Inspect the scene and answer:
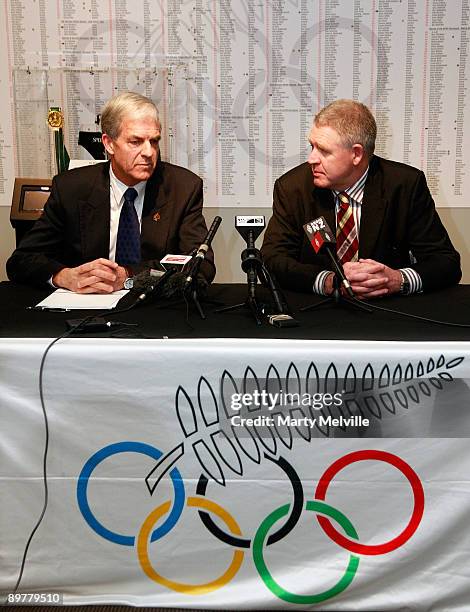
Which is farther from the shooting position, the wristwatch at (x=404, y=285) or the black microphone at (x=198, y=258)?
the wristwatch at (x=404, y=285)

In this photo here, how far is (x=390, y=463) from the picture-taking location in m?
1.72

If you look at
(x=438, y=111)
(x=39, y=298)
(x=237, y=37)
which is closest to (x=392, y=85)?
(x=438, y=111)

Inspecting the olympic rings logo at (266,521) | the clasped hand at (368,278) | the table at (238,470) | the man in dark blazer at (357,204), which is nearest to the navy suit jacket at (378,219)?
the man in dark blazer at (357,204)

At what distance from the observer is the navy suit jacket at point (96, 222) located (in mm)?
2621

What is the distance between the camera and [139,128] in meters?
2.56

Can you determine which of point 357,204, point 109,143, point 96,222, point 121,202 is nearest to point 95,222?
point 96,222

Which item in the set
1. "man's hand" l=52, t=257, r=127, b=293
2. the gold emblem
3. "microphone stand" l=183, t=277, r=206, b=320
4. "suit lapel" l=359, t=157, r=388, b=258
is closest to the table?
"microphone stand" l=183, t=277, r=206, b=320

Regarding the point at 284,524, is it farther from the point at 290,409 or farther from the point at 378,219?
the point at 378,219

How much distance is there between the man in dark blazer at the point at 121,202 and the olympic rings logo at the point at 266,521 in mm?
910

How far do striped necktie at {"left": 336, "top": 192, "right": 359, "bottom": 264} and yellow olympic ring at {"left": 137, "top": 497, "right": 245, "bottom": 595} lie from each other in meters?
1.11

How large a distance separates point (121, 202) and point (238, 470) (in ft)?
4.14

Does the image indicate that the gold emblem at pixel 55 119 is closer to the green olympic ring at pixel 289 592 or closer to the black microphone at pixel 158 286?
the black microphone at pixel 158 286

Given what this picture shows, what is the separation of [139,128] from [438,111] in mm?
1537

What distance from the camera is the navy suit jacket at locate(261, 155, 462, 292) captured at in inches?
100
